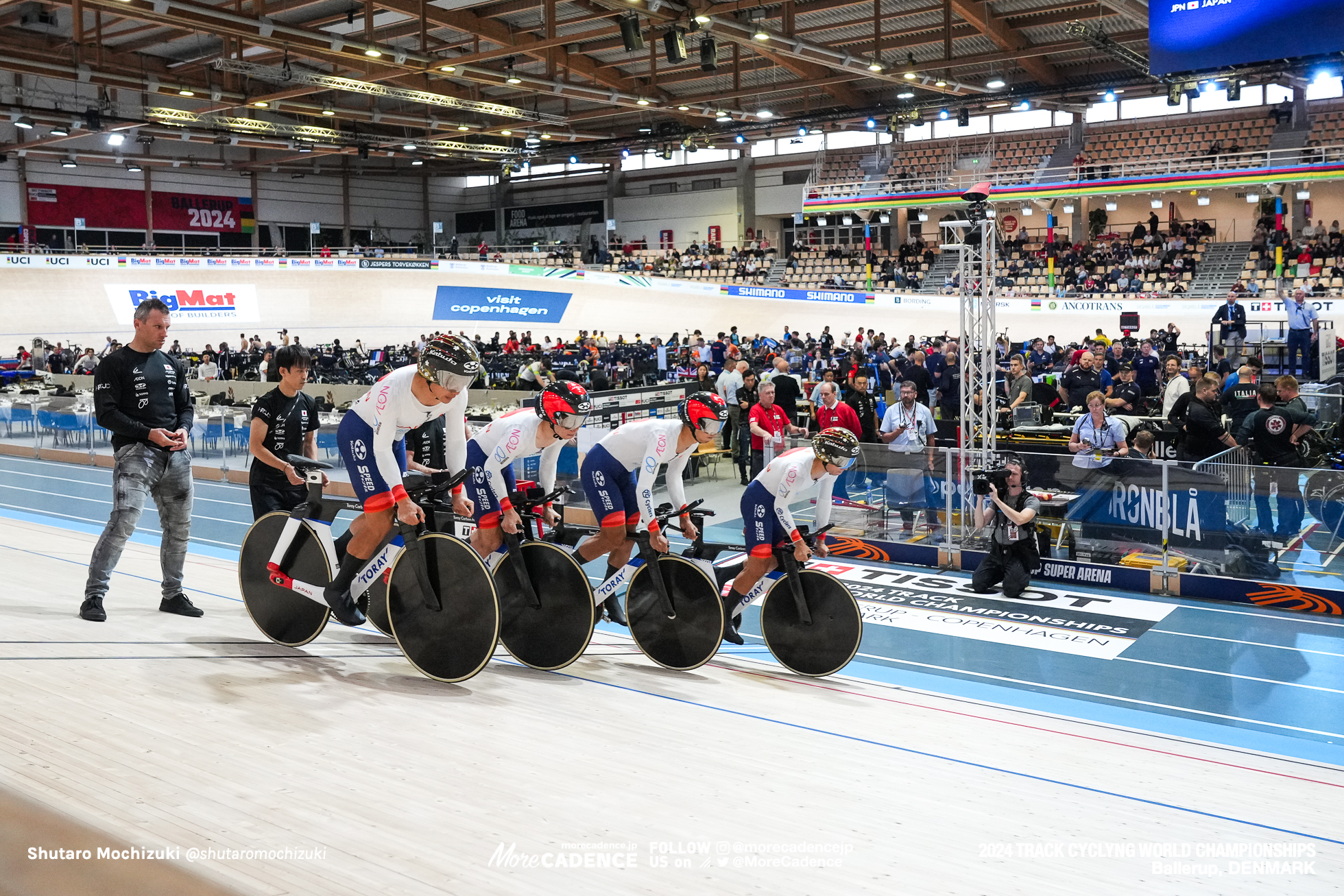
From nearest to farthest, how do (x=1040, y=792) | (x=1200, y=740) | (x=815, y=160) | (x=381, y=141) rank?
(x=1040, y=792), (x=1200, y=740), (x=381, y=141), (x=815, y=160)

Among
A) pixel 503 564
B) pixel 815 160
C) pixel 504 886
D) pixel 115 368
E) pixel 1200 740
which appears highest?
pixel 815 160

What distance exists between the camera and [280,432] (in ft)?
17.4

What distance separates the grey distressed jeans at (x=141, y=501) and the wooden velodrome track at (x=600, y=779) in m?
0.28

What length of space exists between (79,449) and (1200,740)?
15213 millimetres

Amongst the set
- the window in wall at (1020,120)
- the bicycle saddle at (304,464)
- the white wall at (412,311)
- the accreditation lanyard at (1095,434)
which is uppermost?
the window in wall at (1020,120)

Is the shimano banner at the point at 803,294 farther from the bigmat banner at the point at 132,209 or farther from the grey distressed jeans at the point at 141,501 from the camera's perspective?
the grey distressed jeans at the point at 141,501

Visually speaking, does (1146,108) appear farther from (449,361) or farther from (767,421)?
(449,361)

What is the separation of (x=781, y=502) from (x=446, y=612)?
6.52 ft

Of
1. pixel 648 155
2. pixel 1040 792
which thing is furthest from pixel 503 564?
pixel 648 155

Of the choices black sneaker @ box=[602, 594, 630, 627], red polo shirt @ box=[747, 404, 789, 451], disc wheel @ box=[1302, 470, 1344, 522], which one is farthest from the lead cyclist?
disc wheel @ box=[1302, 470, 1344, 522]

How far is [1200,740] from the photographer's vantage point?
15.6 feet

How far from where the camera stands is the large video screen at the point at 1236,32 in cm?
945

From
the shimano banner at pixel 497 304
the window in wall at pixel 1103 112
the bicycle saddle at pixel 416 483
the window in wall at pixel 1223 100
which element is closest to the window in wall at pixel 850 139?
the window in wall at pixel 1103 112

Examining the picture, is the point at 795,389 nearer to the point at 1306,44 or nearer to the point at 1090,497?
the point at 1090,497
